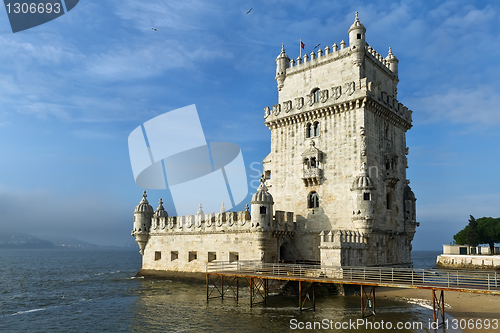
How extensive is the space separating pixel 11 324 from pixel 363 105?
1246 inches

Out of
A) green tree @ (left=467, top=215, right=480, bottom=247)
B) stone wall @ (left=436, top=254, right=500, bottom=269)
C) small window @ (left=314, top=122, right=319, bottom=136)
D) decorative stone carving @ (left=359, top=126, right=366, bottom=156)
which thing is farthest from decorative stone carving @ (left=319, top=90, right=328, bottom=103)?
green tree @ (left=467, top=215, right=480, bottom=247)

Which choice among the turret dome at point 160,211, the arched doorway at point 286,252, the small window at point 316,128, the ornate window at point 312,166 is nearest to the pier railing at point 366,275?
the arched doorway at point 286,252

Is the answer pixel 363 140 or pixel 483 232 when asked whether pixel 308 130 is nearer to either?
pixel 363 140

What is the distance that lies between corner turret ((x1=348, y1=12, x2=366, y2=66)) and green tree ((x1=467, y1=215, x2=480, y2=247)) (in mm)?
60707

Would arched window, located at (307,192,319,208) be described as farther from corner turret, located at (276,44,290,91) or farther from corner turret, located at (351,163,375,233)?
corner turret, located at (276,44,290,91)

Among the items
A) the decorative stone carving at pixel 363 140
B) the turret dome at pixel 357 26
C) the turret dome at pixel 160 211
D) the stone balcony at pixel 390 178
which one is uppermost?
the turret dome at pixel 357 26

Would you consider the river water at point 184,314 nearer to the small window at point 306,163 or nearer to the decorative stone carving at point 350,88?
the small window at point 306,163

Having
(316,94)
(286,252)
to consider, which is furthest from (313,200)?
(316,94)

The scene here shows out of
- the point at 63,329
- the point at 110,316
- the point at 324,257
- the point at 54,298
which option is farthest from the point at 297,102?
the point at 54,298

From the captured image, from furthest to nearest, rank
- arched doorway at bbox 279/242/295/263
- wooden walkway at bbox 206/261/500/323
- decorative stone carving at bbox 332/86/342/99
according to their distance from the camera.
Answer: arched doorway at bbox 279/242/295/263
decorative stone carving at bbox 332/86/342/99
wooden walkway at bbox 206/261/500/323

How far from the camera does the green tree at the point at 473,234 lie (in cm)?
7988

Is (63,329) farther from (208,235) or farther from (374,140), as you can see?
(374,140)

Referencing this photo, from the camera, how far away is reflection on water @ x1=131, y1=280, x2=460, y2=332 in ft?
78.9

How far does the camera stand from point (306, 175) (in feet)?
122
